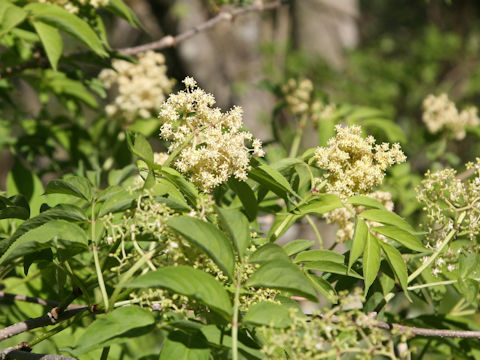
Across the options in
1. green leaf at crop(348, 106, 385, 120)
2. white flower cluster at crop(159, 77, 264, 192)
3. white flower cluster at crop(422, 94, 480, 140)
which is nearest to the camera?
white flower cluster at crop(159, 77, 264, 192)

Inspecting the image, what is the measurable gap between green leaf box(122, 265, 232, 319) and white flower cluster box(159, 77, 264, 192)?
299mm

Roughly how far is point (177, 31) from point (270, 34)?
5.52 feet

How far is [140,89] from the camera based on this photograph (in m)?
2.40

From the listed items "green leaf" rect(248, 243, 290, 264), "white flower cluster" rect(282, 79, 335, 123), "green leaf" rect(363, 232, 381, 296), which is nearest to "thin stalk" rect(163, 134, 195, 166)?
"green leaf" rect(248, 243, 290, 264)

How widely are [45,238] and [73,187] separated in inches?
7.7

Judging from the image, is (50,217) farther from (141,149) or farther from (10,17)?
(10,17)

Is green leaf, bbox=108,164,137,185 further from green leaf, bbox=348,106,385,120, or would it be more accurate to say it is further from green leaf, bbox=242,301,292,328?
green leaf, bbox=348,106,385,120

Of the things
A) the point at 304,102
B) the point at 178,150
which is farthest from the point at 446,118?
the point at 178,150

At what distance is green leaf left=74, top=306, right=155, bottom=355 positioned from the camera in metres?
0.85

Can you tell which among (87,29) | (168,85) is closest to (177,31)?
(168,85)

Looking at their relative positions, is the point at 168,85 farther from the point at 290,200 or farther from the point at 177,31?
the point at 177,31

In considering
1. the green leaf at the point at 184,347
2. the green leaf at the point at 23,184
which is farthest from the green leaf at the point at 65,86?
the green leaf at the point at 184,347

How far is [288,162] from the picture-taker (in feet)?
4.17

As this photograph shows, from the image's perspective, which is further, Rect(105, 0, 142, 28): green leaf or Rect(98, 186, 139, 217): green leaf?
Rect(105, 0, 142, 28): green leaf
